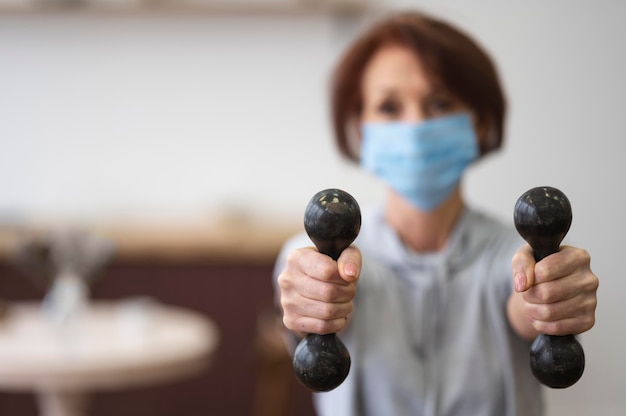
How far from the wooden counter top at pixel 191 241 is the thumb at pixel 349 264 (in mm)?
2701

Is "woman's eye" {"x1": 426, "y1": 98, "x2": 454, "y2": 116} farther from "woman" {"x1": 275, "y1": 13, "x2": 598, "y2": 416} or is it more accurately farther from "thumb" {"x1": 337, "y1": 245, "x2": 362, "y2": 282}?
"thumb" {"x1": 337, "y1": 245, "x2": 362, "y2": 282}

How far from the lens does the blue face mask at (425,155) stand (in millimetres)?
1061

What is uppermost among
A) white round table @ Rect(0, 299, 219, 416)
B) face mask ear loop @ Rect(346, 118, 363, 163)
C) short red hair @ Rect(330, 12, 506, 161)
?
short red hair @ Rect(330, 12, 506, 161)

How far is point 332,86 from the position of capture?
1201mm

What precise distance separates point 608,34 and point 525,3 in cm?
43

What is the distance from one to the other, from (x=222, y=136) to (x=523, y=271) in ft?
10.3

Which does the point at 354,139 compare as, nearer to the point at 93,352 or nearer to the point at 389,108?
the point at 389,108

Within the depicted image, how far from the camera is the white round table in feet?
6.15

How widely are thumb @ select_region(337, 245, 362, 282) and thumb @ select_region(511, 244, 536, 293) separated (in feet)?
0.43

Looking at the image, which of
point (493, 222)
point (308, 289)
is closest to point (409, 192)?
point (493, 222)

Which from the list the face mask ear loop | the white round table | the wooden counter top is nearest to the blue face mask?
the face mask ear loop

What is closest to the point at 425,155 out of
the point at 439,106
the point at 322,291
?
the point at 439,106

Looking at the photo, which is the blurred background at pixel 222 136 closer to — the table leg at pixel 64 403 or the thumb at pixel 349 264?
the table leg at pixel 64 403

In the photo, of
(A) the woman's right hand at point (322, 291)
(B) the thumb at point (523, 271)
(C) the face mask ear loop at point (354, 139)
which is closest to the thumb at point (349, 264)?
(A) the woman's right hand at point (322, 291)
